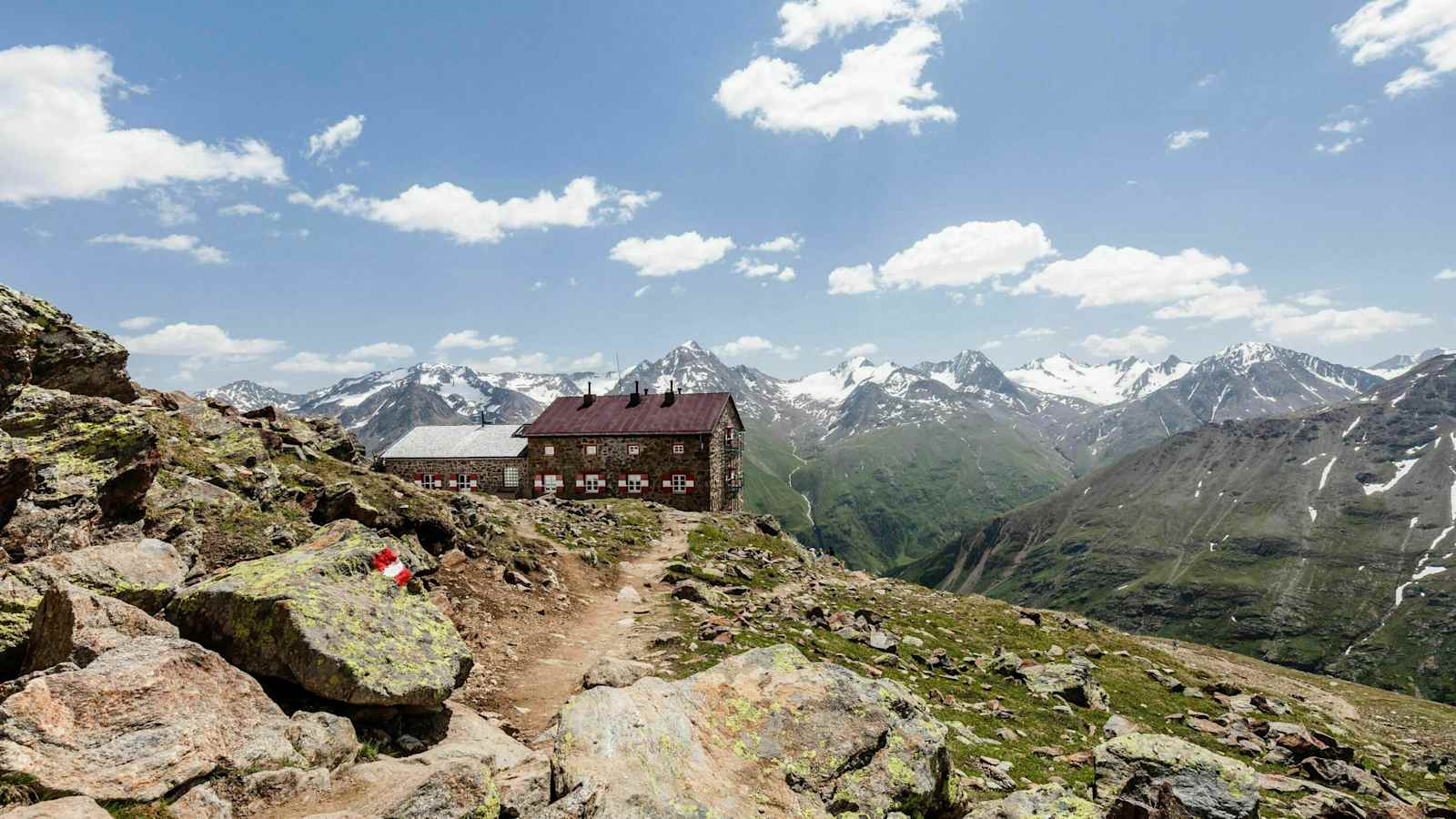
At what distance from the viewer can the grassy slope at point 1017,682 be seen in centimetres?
1744

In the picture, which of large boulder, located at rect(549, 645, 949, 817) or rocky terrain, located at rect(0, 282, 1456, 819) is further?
rocky terrain, located at rect(0, 282, 1456, 819)

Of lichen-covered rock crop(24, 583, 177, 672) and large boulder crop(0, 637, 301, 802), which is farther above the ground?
lichen-covered rock crop(24, 583, 177, 672)

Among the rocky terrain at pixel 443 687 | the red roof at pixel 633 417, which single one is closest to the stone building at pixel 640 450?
the red roof at pixel 633 417

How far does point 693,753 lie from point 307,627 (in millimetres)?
6692

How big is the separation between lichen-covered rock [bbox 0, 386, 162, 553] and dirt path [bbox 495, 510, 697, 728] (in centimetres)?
995

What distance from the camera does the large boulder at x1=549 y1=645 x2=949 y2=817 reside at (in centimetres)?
812

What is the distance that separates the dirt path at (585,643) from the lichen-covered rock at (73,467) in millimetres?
9948

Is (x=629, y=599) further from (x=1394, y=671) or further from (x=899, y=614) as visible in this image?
(x=1394, y=671)

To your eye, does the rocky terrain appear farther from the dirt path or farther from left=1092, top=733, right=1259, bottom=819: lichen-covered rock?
the dirt path

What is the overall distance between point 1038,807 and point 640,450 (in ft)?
209

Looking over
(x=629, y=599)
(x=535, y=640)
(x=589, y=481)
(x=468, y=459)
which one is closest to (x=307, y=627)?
(x=535, y=640)

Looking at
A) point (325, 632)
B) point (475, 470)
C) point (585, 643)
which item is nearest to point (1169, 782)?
point (325, 632)

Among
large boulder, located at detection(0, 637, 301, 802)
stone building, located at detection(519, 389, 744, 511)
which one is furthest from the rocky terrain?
stone building, located at detection(519, 389, 744, 511)

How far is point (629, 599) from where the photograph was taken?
89.4 feet
